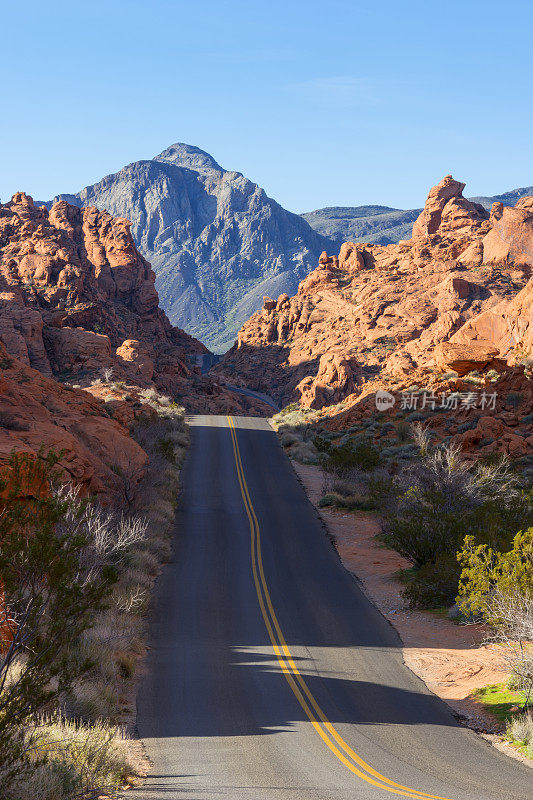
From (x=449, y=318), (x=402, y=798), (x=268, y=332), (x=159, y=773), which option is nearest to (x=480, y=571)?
(x=402, y=798)

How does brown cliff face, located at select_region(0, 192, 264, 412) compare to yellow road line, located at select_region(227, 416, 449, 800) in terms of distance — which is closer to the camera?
yellow road line, located at select_region(227, 416, 449, 800)

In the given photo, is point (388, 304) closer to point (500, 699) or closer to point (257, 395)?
point (257, 395)

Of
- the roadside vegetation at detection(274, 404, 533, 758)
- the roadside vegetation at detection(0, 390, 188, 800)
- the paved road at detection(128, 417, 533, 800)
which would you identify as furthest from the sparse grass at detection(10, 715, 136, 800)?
the roadside vegetation at detection(274, 404, 533, 758)

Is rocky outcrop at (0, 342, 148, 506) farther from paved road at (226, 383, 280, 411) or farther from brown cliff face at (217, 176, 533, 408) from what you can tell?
paved road at (226, 383, 280, 411)

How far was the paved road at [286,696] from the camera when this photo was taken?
31.3 feet

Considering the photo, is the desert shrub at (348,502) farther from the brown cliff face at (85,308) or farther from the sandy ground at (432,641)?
the brown cliff face at (85,308)

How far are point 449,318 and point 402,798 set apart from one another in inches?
2822

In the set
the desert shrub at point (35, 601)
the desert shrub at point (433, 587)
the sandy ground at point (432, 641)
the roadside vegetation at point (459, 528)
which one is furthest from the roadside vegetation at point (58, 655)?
the desert shrub at point (433, 587)

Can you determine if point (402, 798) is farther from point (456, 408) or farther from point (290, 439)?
point (290, 439)

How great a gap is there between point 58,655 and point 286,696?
4455mm

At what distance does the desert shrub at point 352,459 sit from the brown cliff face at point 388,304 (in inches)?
673

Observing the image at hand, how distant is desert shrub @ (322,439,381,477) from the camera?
1373 inches

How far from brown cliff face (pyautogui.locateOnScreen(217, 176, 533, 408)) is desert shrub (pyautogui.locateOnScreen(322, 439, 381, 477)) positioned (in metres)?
17.1

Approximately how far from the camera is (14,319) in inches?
2307
